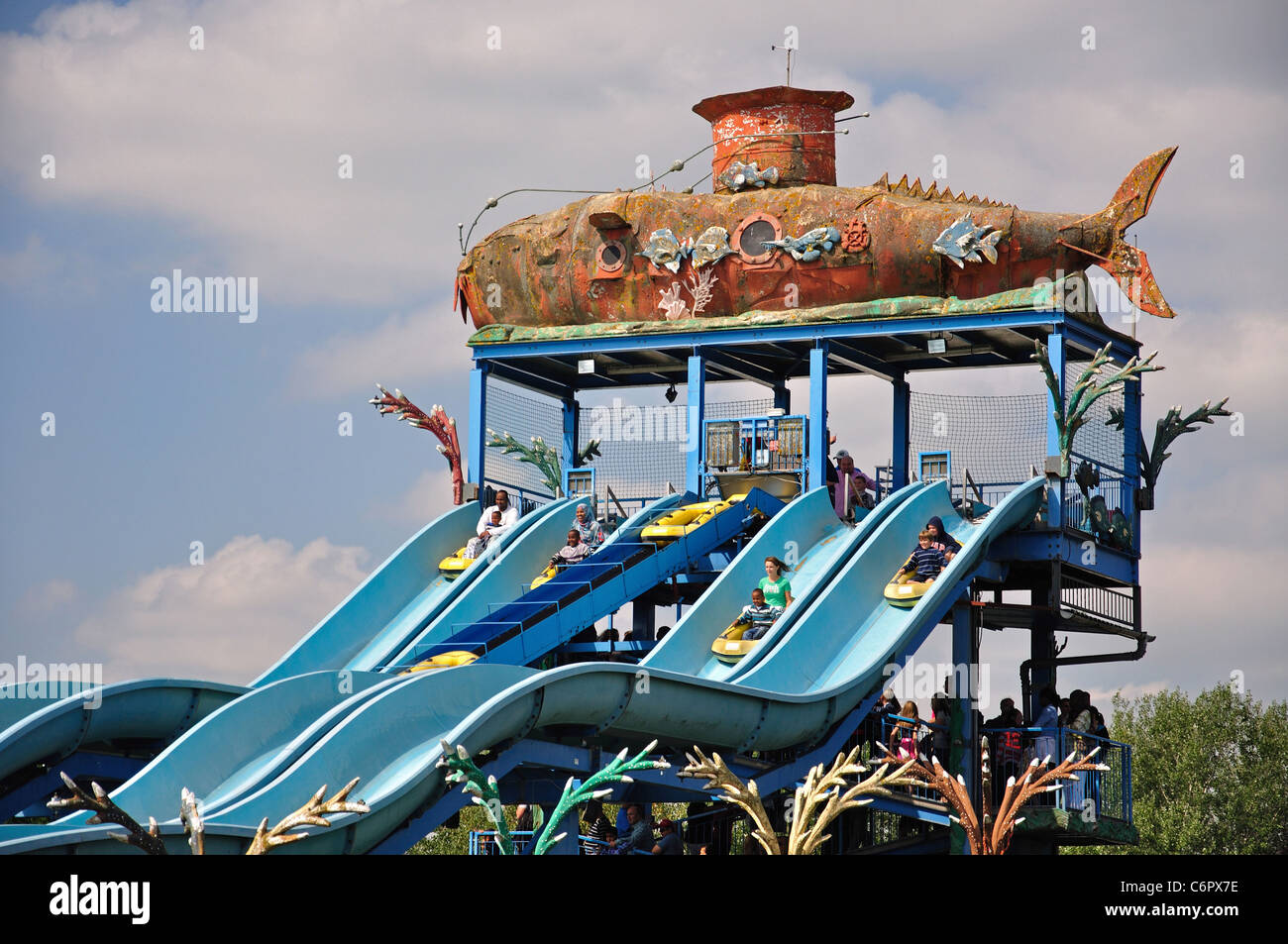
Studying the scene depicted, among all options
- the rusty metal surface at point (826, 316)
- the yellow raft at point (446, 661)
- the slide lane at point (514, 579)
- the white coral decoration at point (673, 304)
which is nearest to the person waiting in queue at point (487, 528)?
the slide lane at point (514, 579)

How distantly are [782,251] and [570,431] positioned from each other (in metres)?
4.72

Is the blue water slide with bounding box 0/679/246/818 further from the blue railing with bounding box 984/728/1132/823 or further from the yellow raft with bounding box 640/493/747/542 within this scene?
the blue railing with bounding box 984/728/1132/823

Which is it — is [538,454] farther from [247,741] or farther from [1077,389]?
[247,741]

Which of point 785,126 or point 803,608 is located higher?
point 785,126

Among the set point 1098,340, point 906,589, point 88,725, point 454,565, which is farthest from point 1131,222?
point 88,725

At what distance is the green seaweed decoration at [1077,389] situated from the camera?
25.5 metres

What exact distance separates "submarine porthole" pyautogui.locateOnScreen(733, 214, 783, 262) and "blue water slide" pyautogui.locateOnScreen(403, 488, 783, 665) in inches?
117

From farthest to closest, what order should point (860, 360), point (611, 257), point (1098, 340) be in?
point (860, 360)
point (611, 257)
point (1098, 340)

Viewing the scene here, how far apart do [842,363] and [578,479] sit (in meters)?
3.80

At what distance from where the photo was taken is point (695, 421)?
1073 inches
